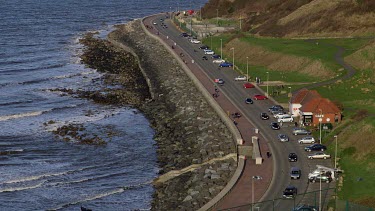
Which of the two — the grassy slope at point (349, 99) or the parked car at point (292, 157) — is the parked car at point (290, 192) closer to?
the grassy slope at point (349, 99)

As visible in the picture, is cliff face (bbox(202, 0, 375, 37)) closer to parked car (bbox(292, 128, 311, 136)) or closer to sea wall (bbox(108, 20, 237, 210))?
sea wall (bbox(108, 20, 237, 210))

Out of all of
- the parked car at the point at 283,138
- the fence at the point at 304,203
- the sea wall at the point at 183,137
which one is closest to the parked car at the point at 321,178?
the fence at the point at 304,203

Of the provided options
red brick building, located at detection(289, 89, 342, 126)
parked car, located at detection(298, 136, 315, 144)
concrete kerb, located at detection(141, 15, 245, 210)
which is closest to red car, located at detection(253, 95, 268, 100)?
concrete kerb, located at detection(141, 15, 245, 210)

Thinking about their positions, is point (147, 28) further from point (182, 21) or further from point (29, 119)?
point (29, 119)

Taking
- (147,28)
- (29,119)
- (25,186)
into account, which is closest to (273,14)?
(147,28)

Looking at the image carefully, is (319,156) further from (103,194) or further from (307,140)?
(103,194)

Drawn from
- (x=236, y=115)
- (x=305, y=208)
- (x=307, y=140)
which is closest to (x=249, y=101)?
(x=236, y=115)
